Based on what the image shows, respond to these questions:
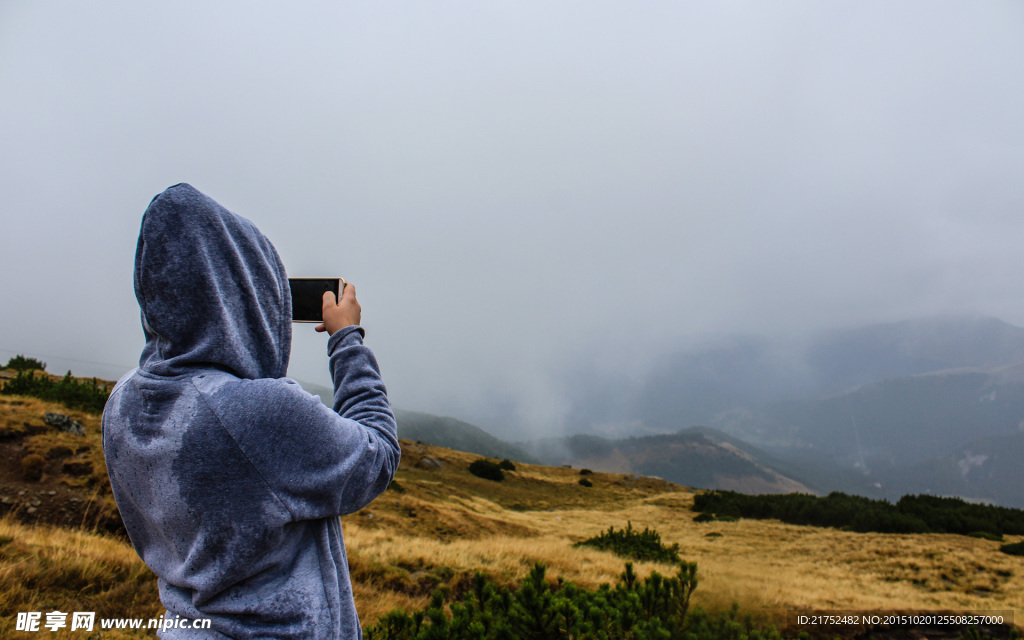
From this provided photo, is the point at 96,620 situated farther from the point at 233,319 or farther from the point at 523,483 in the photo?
the point at 523,483

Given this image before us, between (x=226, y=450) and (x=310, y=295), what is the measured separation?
800 mm

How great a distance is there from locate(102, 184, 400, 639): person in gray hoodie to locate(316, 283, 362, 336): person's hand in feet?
0.73

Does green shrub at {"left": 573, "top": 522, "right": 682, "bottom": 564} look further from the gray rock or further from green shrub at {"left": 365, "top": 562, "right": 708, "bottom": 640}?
the gray rock

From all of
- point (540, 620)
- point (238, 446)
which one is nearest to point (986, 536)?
point (540, 620)

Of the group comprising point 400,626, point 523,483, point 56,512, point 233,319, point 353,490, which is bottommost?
point 523,483

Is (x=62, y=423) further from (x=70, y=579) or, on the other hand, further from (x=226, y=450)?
(x=226, y=450)

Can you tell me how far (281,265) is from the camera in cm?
167

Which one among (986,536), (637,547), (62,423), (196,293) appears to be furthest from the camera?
(986,536)

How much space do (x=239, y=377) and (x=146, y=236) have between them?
20.2 inches

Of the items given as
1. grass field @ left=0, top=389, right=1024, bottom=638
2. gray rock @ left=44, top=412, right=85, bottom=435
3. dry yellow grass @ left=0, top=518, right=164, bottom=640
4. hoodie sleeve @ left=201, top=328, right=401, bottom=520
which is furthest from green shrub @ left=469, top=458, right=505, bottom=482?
hoodie sleeve @ left=201, top=328, right=401, bottom=520

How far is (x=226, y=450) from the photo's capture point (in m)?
1.20

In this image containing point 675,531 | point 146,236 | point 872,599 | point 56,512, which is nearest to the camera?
point 146,236

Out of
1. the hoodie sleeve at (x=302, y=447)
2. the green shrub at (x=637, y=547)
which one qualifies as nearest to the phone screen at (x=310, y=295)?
the hoodie sleeve at (x=302, y=447)

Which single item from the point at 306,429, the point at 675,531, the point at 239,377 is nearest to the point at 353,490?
the point at 306,429
